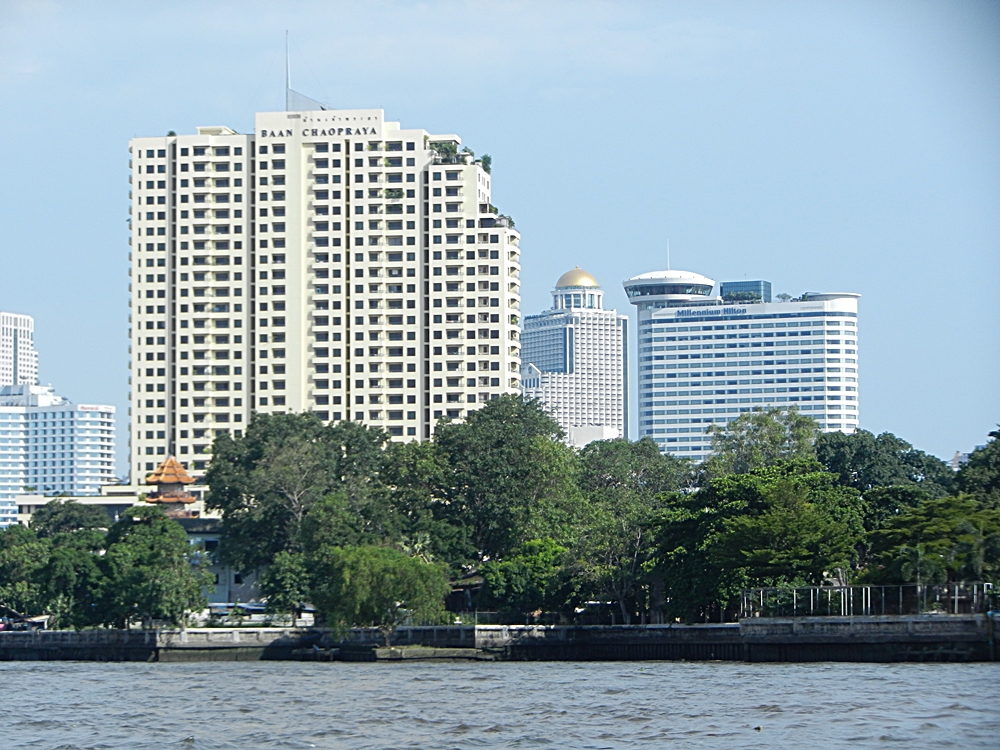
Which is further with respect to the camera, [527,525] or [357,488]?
[357,488]

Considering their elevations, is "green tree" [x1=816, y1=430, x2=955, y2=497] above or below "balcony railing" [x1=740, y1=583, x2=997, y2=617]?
above

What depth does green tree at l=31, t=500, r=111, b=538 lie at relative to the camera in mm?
152625

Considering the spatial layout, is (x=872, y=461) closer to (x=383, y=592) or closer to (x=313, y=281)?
(x=383, y=592)

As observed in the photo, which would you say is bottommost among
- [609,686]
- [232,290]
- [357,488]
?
[609,686]

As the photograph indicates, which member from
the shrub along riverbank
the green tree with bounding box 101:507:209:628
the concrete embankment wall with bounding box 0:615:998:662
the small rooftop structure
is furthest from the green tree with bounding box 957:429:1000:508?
the small rooftop structure

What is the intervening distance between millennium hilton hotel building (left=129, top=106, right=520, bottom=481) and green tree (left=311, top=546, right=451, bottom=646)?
77736 millimetres

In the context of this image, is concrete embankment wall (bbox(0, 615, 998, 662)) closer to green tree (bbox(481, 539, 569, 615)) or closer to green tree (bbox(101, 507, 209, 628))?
green tree (bbox(101, 507, 209, 628))

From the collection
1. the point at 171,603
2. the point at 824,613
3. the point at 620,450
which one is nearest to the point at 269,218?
the point at 620,450

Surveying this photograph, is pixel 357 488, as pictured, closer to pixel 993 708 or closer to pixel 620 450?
pixel 620 450

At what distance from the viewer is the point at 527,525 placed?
351 feet

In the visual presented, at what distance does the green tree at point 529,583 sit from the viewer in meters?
93.4

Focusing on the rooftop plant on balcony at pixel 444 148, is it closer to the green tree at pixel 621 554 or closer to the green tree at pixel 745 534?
the green tree at pixel 621 554

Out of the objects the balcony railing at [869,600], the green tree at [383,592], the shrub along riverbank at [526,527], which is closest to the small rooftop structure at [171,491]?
the shrub along riverbank at [526,527]

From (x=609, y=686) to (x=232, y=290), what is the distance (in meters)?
118
